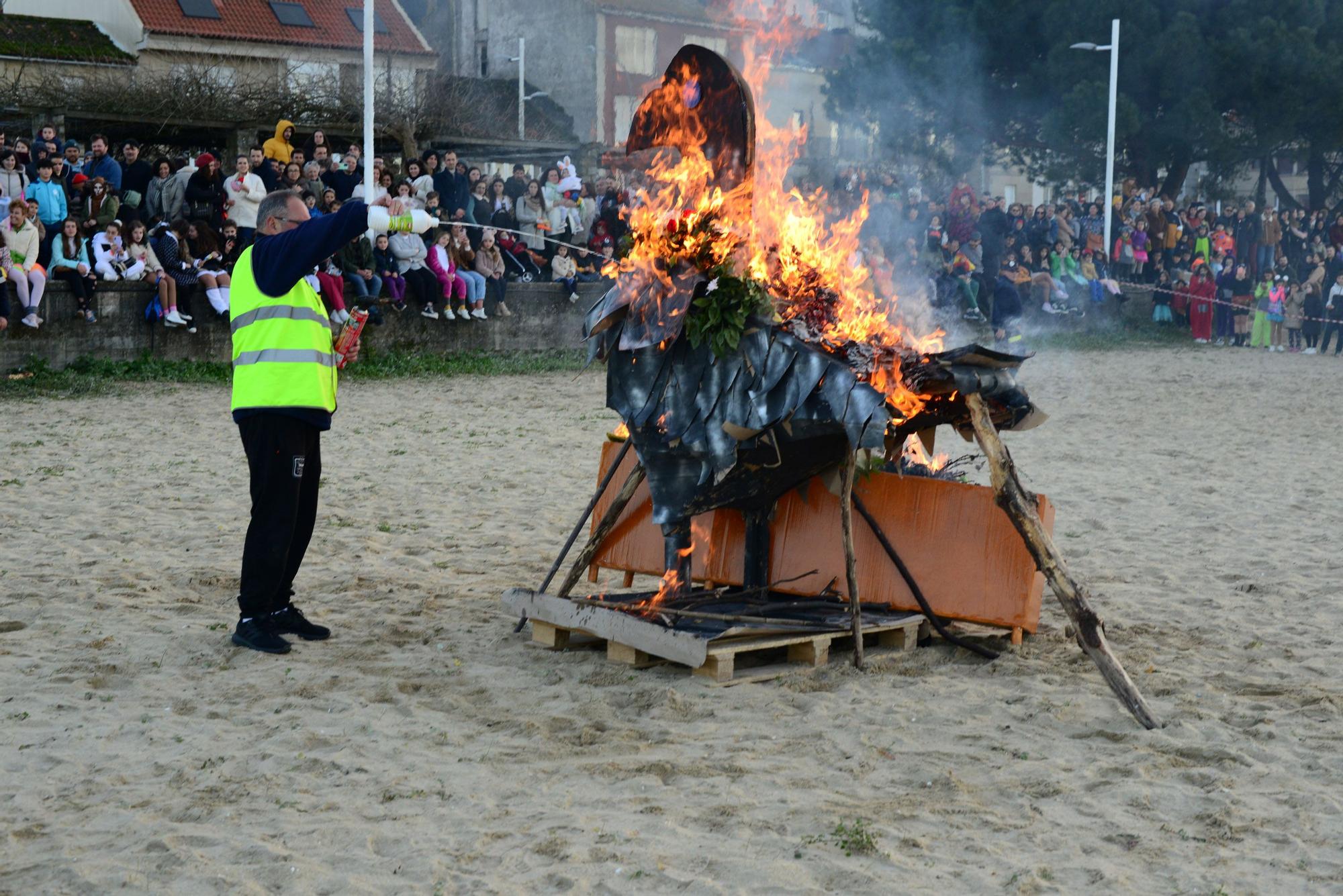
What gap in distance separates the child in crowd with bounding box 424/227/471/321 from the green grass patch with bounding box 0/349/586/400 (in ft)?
2.04

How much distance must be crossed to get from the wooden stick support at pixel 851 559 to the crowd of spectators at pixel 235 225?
27.7 ft

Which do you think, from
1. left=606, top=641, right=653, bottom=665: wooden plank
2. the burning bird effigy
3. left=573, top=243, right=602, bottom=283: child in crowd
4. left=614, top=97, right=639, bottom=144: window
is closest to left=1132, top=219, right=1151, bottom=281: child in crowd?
left=573, top=243, right=602, bottom=283: child in crowd

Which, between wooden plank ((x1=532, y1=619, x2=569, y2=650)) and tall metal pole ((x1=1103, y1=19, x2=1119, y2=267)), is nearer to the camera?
wooden plank ((x1=532, y1=619, x2=569, y2=650))

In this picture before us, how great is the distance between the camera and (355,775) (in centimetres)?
483

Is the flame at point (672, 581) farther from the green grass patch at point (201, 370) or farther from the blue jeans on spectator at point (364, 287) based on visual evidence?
the blue jeans on spectator at point (364, 287)

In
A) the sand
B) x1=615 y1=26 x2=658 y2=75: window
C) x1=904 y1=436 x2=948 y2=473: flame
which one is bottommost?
the sand

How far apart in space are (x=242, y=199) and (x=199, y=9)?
2093cm

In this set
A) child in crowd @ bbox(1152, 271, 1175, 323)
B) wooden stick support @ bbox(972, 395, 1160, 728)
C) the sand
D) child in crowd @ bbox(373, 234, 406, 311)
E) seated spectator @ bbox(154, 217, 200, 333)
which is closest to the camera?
the sand

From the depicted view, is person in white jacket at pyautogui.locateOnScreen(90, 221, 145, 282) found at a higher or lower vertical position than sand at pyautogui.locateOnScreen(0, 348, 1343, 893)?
higher

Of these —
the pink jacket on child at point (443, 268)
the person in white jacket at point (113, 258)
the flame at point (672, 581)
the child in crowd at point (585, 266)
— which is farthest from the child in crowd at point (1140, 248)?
the flame at point (672, 581)

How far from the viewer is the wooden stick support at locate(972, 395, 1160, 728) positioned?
562cm

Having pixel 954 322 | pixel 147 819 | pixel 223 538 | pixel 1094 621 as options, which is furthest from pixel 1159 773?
pixel 954 322

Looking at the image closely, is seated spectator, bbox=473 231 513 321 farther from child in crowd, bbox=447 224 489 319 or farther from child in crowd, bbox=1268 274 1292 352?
child in crowd, bbox=1268 274 1292 352

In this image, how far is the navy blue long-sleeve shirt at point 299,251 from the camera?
5914 mm
